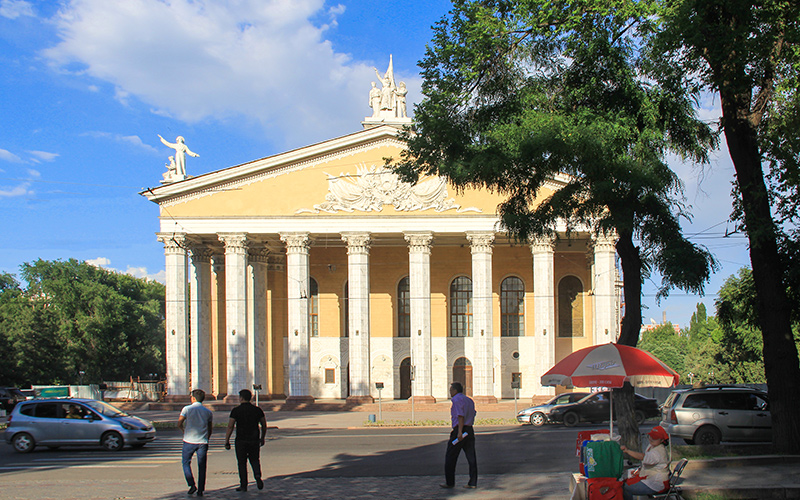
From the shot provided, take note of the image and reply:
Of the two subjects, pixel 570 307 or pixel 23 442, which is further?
pixel 570 307

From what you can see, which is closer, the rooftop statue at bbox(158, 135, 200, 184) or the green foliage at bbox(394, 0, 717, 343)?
the green foliage at bbox(394, 0, 717, 343)

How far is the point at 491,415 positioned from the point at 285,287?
54.0 feet

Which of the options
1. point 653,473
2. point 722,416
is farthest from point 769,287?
point 722,416

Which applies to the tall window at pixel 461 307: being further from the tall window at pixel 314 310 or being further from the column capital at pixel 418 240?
the tall window at pixel 314 310

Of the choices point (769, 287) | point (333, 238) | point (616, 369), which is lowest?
point (616, 369)

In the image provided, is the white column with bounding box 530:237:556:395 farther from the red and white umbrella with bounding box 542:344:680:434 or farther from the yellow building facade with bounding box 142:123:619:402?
the red and white umbrella with bounding box 542:344:680:434

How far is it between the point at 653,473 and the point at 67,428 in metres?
16.7

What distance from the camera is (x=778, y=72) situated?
46.6 feet

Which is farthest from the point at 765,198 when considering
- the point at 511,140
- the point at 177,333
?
the point at 177,333

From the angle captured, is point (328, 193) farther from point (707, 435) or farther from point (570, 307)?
point (707, 435)

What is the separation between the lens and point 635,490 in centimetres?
1005

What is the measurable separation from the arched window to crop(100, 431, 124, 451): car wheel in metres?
30.0

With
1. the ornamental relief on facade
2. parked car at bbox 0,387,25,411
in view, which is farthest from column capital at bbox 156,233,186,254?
parked car at bbox 0,387,25,411

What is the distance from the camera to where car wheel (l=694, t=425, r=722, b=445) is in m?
20.5
